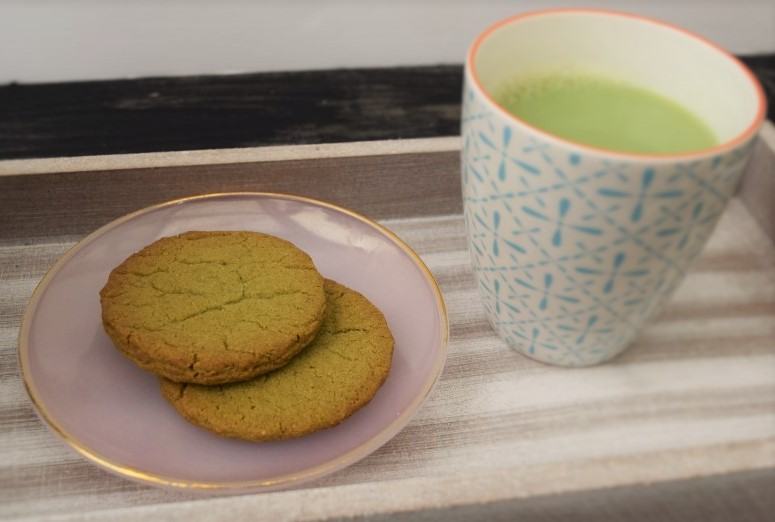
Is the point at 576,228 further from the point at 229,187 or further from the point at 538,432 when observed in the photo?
the point at 229,187

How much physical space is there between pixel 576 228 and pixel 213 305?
21 cm

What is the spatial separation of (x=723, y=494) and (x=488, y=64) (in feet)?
0.91

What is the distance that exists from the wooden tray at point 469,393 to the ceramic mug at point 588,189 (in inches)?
1.6

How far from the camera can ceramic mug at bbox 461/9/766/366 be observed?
0.42m

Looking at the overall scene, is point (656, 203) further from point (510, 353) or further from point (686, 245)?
point (510, 353)

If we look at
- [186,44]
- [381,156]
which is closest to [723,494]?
[381,156]

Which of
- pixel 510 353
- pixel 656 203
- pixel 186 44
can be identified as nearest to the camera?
pixel 656 203

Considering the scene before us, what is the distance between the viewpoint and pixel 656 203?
16.6 inches

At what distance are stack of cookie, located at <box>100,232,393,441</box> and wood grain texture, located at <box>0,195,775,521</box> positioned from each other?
47 millimetres

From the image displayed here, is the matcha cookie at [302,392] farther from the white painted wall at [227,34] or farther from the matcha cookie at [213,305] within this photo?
the white painted wall at [227,34]

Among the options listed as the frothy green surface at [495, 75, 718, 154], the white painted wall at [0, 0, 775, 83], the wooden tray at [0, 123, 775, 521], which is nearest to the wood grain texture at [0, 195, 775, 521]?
the wooden tray at [0, 123, 775, 521]

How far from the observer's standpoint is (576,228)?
1.44 ft

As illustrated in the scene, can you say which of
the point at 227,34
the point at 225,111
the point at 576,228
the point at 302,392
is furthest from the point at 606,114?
the point at 227,34

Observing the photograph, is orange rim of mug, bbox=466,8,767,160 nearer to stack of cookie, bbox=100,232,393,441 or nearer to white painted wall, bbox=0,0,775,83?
stack of cookie, bbox=100,232,393,441
